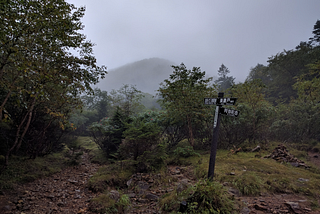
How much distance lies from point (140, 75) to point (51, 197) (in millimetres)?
181154

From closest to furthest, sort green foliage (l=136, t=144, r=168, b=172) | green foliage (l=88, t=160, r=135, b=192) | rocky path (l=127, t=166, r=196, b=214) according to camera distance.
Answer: rocky path (l=127, t=166, r=196, b=214) → green foliage (l=88, t=160, r=135, b=192) → green foliage (l=136, t=144, r=168, b=172)

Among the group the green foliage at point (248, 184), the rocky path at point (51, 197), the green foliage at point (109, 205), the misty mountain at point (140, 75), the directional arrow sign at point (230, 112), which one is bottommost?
the rocky path at point (51, 197)

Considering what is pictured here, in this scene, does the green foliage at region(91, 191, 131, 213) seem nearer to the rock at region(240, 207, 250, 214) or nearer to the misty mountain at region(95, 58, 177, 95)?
the rock at region(240, 207, 250, 214)

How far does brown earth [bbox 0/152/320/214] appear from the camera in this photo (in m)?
3.58

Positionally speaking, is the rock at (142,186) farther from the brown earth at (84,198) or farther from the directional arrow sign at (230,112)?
the directional arrow sign at (230,112)

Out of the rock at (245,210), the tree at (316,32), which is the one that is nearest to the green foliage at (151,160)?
the rock at (245,210)

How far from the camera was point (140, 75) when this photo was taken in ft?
589

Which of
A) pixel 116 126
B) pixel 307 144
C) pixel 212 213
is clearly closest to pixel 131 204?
pixel 212 213

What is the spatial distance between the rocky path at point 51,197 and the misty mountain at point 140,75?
504ft

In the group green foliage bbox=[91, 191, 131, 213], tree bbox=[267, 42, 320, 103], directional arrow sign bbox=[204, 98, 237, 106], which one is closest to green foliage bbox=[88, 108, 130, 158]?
green foliage bbox=[91, 191, 131, 213]

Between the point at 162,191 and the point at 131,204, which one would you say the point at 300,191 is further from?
the point at 131,204

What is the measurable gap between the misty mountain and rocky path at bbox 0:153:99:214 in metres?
154

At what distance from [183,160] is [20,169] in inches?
277

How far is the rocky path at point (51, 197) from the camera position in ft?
12.3
